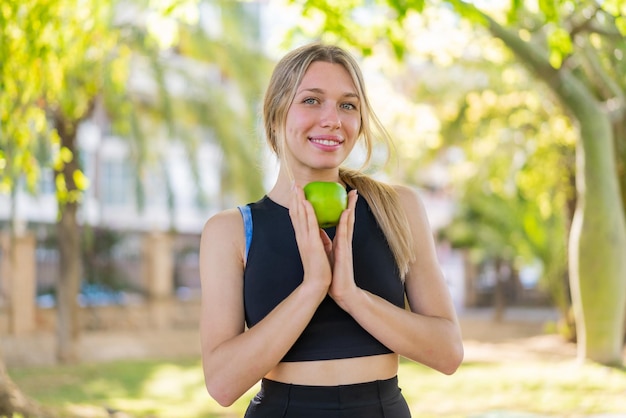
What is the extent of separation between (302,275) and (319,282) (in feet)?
0.61

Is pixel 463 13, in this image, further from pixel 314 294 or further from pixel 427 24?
pixel 427 24

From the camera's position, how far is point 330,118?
6.84 feet

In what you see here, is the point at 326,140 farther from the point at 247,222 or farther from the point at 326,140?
the point at 247,222

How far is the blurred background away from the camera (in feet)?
24.8

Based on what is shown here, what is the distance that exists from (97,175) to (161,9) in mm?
23893

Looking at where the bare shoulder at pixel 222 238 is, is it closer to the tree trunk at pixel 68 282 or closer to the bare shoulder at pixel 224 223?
the bare shoulder at pixel 224 223

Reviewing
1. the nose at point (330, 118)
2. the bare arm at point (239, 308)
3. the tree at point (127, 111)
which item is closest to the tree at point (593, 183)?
the tree at point (127, 111)

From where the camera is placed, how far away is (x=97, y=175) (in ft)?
99.3

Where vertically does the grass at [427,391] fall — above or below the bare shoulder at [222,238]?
below

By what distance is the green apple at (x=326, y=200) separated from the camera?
6.64ft

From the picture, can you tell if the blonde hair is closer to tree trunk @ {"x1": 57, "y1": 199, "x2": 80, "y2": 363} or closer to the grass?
the grass

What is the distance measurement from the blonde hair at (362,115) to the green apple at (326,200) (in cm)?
13

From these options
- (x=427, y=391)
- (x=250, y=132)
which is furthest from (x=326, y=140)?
(x=427, y=391)

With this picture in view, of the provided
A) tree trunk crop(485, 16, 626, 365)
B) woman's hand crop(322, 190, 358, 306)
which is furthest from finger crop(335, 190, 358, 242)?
tree trunk crop(485, 16, 626, 365)
